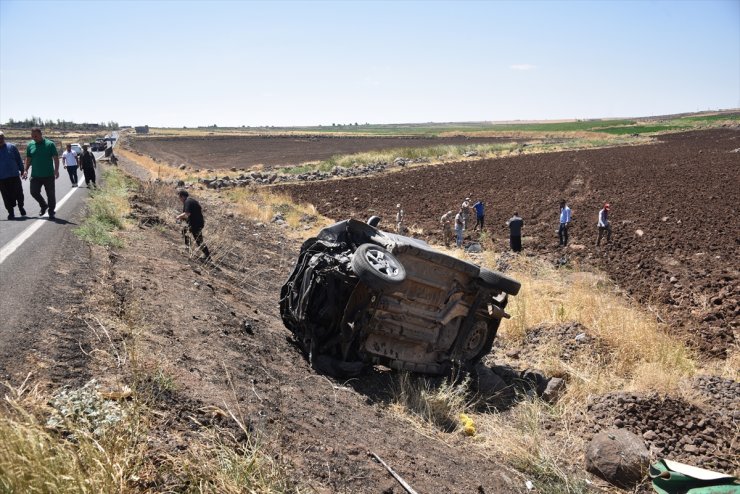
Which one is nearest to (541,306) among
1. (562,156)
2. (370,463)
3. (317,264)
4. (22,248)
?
(317,264)

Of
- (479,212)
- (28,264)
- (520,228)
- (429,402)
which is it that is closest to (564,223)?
(520,228)

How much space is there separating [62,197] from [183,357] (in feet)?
38.2

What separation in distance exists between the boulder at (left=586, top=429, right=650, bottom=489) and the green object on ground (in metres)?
0.29

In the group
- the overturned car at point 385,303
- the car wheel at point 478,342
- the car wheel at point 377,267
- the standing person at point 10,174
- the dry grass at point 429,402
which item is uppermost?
the standing person at point 10,174

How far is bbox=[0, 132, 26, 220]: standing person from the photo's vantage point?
977 cm

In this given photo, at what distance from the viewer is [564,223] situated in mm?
16922

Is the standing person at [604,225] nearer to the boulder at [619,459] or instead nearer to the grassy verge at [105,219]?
the boulder at [619,459]

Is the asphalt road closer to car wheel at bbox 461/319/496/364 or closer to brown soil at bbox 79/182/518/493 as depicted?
brown soil at bbox 79/182/518/493

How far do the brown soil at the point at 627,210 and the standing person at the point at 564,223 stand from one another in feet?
1.03

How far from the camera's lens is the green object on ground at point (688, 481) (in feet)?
15.4

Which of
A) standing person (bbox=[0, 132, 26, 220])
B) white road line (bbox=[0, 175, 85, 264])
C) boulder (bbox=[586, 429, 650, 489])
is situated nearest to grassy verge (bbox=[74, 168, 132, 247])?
white road line (bbox=[0, 175, 85, 264])

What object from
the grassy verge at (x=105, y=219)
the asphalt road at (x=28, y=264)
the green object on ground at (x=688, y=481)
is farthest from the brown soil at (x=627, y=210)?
the grassy verge at (x=105, y=219)

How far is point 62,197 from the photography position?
48.5ft

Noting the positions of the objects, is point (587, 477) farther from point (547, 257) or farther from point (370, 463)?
point (547, 257)
